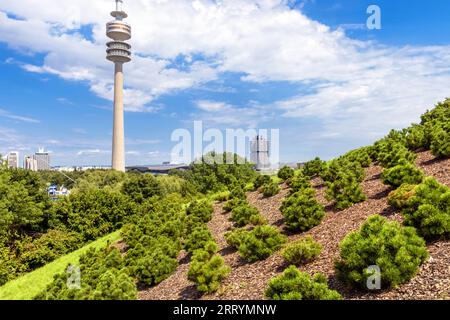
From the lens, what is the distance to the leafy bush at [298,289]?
298 inches

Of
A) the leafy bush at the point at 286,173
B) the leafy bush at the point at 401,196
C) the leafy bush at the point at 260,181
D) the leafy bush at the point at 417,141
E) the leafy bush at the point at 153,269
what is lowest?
Answer: the leafy bush at the point at 153,269

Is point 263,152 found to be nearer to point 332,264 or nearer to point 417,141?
point 417,141

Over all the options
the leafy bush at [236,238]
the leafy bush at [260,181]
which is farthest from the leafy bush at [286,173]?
the leafy bush at [236,238]

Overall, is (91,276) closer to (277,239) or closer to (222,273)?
(222,273)

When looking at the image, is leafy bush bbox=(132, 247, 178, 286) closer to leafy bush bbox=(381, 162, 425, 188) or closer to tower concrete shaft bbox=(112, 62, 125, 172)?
leafy bush bbox=(381, 162, 425, 188)

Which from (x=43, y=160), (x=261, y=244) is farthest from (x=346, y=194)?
(x=43, y=160)

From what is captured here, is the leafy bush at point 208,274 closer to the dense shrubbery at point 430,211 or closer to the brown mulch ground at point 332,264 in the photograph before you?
the brown mulch ground at point 332,264

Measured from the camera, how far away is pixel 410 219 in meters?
9.82

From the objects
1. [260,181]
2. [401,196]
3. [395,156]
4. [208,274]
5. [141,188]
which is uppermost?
[395,156]

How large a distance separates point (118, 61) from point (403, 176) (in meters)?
106

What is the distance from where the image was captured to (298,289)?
305 inches

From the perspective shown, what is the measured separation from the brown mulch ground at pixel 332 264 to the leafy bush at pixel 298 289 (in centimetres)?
92

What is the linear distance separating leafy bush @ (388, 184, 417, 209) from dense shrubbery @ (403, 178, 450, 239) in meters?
1.57

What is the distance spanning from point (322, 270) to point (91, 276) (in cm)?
877
